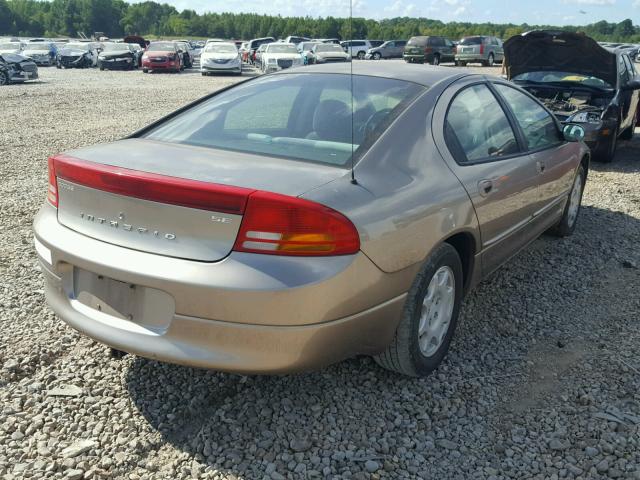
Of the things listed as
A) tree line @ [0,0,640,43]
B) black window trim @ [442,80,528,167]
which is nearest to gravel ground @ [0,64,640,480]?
black window trim @ [442,80,528,167]

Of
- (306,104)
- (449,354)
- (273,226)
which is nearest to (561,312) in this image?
(449,354)

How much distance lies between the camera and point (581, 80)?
9.11 metres

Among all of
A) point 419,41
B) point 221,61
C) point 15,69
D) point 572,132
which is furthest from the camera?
point 419,41

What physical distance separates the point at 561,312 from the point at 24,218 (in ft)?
15.7

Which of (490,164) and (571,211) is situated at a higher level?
(490,164)

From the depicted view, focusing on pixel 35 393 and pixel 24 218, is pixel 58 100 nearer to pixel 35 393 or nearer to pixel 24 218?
Result: pixel 24 218

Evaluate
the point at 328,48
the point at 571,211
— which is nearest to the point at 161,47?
the point at 328,48

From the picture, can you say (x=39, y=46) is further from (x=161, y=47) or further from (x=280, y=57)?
(x=280, y=57)

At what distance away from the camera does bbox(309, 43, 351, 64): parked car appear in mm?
28214

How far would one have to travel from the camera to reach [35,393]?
3016 mm

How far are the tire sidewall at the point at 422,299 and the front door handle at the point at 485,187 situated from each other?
408 mm

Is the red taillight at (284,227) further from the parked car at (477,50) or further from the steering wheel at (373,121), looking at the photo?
the parked car at (477,50)

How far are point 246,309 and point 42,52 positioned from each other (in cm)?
3825

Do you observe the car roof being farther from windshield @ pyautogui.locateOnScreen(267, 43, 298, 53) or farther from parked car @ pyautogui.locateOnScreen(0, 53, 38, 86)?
windshield @ pyautogui.locateOnScreen(267, 43, 298, 53)
